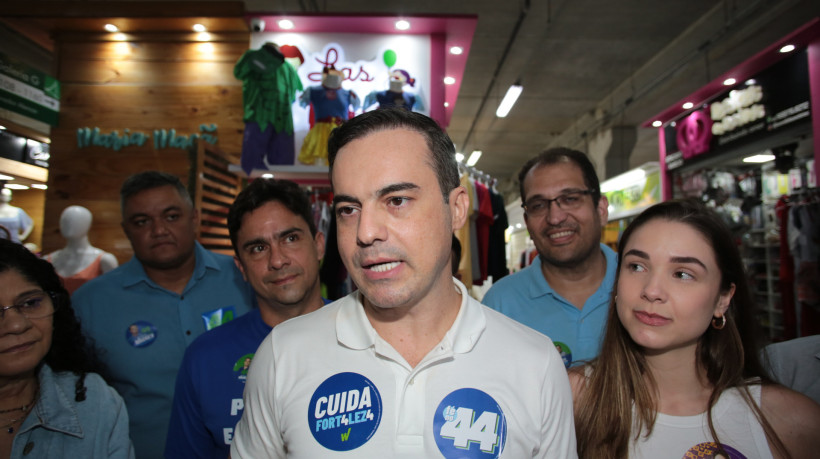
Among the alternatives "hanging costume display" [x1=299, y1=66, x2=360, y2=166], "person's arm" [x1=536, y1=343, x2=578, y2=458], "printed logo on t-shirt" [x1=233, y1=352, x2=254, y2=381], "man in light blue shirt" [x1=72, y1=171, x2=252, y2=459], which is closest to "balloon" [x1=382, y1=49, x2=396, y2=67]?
"hanging costume display" [x1=299, y1=66, x2=360, y2=166]

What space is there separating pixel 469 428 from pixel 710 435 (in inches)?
34.1

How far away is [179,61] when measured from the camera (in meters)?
4.96

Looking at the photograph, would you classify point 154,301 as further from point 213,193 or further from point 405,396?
point 213,193

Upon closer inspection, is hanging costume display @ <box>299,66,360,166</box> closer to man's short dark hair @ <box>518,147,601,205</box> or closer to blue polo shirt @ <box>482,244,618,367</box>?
man's short dark hair @ <box>518,147,601,205</box>

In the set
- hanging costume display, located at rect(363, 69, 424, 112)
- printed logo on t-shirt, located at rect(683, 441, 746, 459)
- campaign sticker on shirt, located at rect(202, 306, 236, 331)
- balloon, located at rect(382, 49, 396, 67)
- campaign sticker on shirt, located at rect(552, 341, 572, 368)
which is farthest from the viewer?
balloon, located at rect(382, 49, 396, 67)

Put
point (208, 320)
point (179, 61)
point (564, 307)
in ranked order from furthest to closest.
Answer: point (179, 61) < point (208, 320) < point (564, 307)

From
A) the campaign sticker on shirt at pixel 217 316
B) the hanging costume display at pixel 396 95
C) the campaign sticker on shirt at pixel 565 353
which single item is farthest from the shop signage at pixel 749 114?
the campaign sticker on shirt at pixel 217 316

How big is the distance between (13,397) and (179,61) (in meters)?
4.23

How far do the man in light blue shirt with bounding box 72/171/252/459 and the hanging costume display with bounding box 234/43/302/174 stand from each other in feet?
5.76

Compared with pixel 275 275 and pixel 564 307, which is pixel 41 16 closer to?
pixel 275 275

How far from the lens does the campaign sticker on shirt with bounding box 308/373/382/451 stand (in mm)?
1146

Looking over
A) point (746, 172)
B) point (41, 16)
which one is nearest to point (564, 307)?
point (41, 16)

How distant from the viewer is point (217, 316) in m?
2.50

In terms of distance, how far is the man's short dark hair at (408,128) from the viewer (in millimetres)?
1269
